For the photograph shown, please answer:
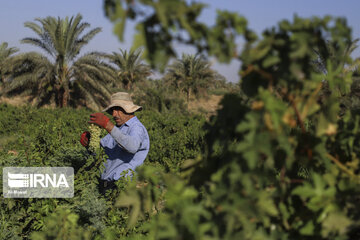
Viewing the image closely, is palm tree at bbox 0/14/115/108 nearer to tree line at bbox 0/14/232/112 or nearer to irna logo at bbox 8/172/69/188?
tree line at bbox 0/14/232/112

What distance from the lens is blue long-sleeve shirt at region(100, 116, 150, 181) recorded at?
12.0 ft

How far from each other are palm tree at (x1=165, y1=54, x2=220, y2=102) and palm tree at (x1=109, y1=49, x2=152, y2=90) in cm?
277

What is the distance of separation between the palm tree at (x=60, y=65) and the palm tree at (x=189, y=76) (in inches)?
496

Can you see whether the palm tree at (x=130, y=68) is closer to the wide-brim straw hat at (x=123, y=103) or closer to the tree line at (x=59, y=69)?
the tree line at (x=59, y=69)

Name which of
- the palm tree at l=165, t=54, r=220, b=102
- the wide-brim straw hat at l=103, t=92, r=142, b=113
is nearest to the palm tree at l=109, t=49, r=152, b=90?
the palm tree at l=165, t=54, r=220, b=102

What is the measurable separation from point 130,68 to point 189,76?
5.96 m

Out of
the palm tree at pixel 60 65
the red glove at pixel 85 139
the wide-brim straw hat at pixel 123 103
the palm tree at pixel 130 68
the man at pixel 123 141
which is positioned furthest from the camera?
the palm tree at pixel 130 68

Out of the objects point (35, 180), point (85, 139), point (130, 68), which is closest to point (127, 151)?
point (85, 139)

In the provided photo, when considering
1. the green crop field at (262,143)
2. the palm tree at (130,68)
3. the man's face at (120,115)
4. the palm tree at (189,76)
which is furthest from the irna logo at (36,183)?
the palm tree at (189,76)

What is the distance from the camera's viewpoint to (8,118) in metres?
12.4

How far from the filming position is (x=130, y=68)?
29.2 metres

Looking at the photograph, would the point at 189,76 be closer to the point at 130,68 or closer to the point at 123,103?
the point at 130,68

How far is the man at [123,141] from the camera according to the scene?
360 centimetres

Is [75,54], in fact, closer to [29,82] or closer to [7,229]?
[29,82]
